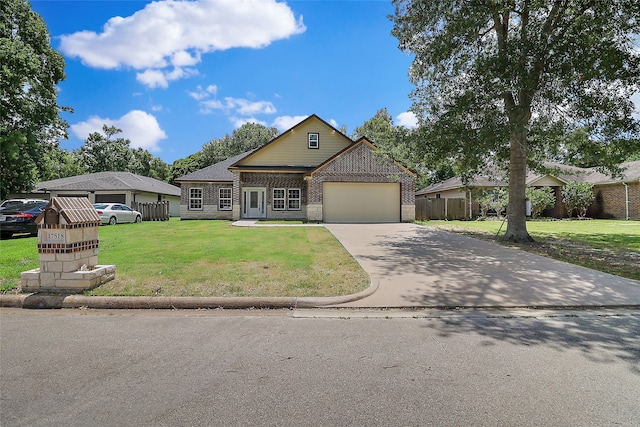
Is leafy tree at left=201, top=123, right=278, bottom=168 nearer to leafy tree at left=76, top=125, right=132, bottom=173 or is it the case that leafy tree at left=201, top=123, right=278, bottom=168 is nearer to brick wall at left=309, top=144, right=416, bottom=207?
leafy tree at left=76, top=125, right=132, bottom=173

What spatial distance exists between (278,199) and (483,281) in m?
18.7

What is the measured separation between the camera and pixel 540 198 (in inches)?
985

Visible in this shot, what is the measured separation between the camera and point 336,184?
22.0 m

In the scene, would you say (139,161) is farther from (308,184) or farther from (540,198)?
(540,198)

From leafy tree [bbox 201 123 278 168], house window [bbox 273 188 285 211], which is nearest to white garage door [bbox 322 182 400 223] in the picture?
house window [bbox 273 188 285 211]

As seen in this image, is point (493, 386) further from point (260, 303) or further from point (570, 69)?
point (570, 69)

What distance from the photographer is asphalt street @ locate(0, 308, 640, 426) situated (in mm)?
2611

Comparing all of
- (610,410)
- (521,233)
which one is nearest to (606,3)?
(521,233)

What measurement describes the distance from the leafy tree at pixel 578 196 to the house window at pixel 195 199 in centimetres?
2845

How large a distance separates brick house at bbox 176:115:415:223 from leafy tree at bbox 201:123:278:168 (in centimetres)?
2320

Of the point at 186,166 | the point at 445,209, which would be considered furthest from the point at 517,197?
the point at 186,166

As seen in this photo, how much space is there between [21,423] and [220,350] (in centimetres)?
169

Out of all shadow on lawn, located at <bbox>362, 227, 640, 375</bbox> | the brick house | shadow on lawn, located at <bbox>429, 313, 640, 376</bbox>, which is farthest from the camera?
the brick house

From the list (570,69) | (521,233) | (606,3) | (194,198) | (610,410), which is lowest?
(610,410)
